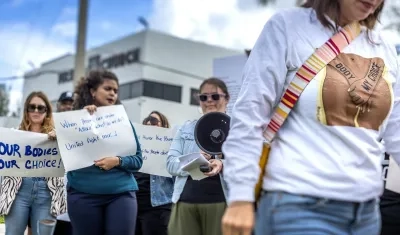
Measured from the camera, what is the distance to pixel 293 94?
6.12 ft

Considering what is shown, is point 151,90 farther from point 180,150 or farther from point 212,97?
point 180,150

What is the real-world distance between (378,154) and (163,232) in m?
4.21

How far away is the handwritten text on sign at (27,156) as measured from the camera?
5129 millimetres

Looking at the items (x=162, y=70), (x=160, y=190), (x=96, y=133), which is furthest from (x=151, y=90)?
(x=96, y=133)

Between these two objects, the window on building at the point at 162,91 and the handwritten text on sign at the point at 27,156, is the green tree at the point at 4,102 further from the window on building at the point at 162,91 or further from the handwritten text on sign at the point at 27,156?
the handwritten text on sign at the point at 27,156

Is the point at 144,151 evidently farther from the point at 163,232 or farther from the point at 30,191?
the point at 30,191

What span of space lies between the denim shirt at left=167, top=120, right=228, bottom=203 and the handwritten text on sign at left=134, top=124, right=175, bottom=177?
4.14ft

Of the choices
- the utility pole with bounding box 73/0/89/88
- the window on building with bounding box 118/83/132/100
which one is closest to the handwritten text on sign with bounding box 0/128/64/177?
the utility pole with bounding box 73/0/89/88

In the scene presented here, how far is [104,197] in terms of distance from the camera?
4449mm

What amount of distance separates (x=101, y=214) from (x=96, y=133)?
654mm

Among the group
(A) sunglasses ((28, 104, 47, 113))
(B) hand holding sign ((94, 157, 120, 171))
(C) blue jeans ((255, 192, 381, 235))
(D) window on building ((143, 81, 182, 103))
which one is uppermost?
(D) window on building ((143, 81, 182, 103))

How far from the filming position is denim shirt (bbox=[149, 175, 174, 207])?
589 cm

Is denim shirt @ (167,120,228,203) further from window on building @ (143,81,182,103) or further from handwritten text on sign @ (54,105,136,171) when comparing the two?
window on building @ (143,81,182,103)

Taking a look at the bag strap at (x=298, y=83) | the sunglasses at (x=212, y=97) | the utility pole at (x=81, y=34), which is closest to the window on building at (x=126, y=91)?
the utility pole at (x=81, y=34)
